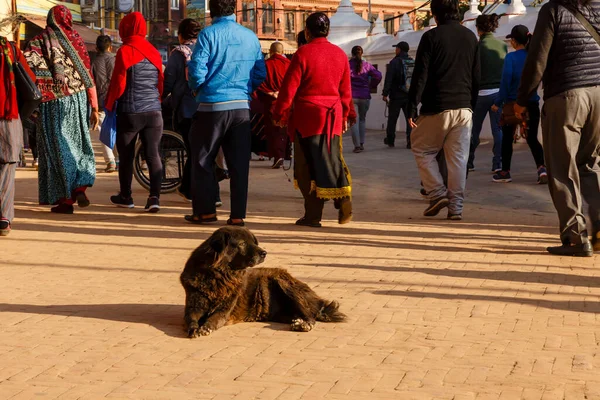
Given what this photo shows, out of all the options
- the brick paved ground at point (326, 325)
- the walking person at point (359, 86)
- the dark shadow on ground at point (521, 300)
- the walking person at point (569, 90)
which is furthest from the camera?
the walking person at point (359, 86)

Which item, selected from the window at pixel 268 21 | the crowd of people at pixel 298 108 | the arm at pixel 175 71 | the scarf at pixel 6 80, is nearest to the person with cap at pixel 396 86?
the crowd of people at pixel 298 108

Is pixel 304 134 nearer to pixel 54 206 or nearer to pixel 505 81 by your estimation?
pixel 54 206

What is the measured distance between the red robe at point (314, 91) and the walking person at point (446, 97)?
76 centimetres

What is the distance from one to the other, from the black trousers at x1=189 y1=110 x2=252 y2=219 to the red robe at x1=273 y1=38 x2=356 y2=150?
1.18ft

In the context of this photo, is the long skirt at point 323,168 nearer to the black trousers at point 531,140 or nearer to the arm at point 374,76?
the black trousers at point 531,140

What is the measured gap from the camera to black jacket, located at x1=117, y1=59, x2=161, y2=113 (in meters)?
11.5

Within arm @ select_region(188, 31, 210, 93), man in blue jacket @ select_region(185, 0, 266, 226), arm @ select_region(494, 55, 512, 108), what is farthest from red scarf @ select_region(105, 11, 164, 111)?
arm @ select_region(494, 55, 512, 108)

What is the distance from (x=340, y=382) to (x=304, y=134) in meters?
5.57

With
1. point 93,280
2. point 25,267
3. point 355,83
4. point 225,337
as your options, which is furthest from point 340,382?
point 355,83

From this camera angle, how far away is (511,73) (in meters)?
13.8

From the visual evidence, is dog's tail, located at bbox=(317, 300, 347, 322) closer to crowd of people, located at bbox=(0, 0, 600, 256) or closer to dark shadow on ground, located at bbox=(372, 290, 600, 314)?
dark shadow on ground, located at bbox=(372, 290, 600, 314)

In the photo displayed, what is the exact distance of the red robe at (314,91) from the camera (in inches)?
401

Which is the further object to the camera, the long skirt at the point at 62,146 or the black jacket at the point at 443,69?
the long skirt at the point at 62,146

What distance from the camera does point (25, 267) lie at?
825 centimetres
